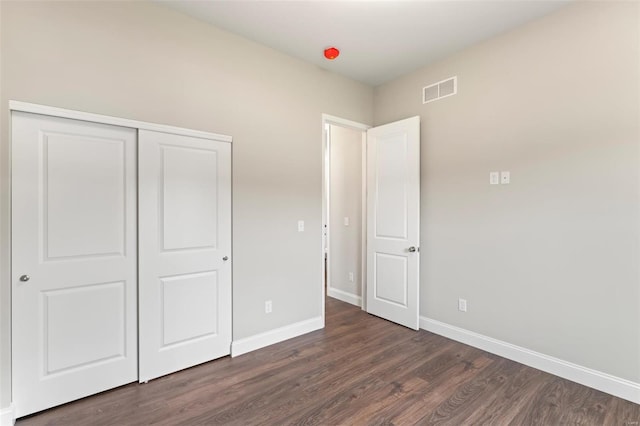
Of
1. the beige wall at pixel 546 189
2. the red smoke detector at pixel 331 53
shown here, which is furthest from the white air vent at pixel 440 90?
the red smoke detector at pixel 331 53

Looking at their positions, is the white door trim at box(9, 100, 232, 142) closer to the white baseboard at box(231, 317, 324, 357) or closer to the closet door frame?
the closet door frame

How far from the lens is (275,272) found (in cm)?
309

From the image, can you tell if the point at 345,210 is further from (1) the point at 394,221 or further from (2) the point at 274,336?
(2) the point at 274,336

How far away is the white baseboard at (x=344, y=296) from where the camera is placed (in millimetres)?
4195

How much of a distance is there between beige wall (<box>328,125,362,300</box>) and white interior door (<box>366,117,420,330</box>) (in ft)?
1.16

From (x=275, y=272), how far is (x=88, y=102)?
2.06 meters

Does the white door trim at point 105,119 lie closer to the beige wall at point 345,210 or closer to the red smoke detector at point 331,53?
the red smoke detector at point 331,53

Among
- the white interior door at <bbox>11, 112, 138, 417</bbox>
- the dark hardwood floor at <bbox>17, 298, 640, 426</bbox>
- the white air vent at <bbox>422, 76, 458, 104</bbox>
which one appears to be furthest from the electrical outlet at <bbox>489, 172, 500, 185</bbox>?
the white interior door at <bbox>11, 112, 138, 417</bbox>

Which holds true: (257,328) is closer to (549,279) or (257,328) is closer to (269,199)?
(269,199)

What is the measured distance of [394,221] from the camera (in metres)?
3.55

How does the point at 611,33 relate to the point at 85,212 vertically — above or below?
above

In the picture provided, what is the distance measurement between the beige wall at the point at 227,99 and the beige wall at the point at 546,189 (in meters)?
1.32

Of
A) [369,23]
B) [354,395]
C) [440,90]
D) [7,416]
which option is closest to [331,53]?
[369,23]

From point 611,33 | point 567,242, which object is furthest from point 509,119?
point 567,242
